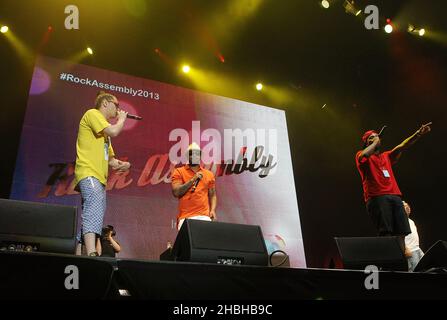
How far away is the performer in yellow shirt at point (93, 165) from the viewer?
106 inches

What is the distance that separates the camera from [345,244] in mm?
2812

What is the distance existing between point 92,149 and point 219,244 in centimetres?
125

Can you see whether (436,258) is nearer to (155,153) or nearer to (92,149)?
(92,149)

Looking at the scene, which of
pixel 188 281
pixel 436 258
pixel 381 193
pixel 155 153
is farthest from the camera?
pixel 155 153

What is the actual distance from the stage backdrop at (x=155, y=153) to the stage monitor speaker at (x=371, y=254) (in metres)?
3.13

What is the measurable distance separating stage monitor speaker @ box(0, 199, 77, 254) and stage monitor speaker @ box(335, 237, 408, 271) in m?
1.75

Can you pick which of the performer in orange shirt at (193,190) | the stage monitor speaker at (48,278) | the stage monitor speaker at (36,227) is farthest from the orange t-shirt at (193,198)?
the stage monitor speaker at (48,278)

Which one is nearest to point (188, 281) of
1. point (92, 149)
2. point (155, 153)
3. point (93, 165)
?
point (93, 165)

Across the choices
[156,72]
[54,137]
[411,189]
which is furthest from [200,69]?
[411,189]

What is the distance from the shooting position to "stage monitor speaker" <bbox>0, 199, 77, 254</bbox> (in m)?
2.01

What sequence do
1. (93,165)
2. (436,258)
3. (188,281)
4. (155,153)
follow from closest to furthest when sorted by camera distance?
(188,281)
(436,258)
(93,165)
(155,153)

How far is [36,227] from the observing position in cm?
207
